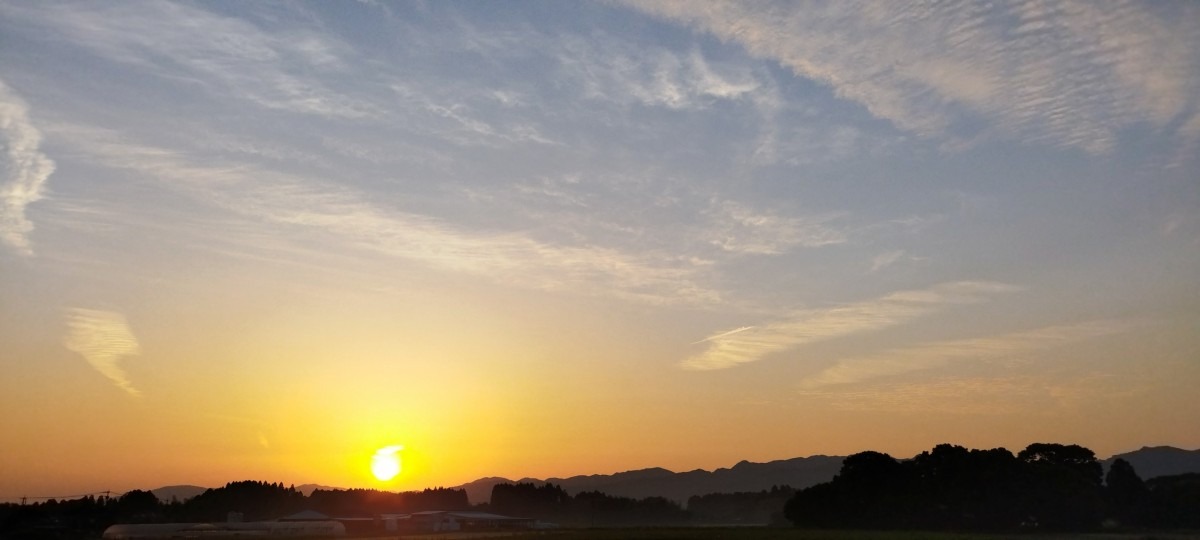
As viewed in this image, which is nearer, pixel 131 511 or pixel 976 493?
pixel 976 493

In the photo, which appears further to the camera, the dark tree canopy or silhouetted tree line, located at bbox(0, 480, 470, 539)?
silhouetted tree line, located at bbox(0, 480, 470, 539)

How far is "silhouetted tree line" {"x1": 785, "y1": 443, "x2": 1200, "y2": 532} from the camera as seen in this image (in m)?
105

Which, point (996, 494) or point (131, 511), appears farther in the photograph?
point (131, 511)

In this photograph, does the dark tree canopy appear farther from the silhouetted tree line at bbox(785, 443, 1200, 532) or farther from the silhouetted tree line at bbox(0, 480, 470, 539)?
the silhouetted tree line at bbox(0, 480, 470, 539)

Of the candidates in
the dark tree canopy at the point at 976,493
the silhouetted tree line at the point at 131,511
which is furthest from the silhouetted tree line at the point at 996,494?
the silhouetted tree line at the point at 131,511

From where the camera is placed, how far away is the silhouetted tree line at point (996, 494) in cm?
10488

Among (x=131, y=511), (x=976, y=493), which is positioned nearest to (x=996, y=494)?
(x=976, y=493)

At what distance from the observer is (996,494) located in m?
107

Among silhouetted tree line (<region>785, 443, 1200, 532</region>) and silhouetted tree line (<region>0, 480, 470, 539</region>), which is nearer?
silhouetted tree line (<region>785, 443, 1200, 532</region>)

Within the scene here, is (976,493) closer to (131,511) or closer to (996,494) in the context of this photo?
(996,494)

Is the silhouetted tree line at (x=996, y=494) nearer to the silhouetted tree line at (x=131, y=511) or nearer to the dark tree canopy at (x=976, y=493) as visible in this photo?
the dark tree canopy at (x=976, y=493)

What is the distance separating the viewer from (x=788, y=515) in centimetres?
12394

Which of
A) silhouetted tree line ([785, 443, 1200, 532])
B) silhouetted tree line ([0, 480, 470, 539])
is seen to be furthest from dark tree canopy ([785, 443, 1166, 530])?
silhouetted tree line ([0, 480, 470, 539])

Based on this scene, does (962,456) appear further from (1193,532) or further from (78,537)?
(78,537)
